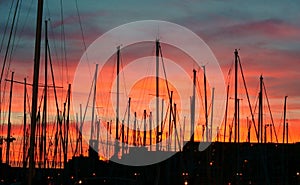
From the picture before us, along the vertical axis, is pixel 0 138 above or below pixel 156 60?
below

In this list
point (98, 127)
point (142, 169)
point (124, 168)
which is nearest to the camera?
point (142, 169)

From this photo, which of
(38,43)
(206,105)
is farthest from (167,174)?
(38,43)

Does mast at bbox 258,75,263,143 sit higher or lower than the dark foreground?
higher

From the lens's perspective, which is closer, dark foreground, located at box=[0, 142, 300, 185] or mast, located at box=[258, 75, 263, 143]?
dark foreground, located at box=[0, 142, 300, 185]

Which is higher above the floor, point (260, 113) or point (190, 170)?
point (260, 113)

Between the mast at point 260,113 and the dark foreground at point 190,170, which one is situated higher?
the mast at point 260,113

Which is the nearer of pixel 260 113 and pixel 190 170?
pixel 260 113

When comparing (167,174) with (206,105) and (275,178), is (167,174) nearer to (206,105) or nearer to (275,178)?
(206,105)

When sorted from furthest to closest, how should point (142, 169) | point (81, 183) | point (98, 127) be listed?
1. point (98, 127)
2. point (142, 169)
3. point (81, 183)

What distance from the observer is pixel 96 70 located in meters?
56.5

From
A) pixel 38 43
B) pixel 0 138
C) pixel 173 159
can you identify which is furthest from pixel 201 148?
pixel 38 43

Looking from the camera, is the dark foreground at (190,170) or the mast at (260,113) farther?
the mast at (260,113)

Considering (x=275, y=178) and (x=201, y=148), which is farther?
(x=275, y=178)

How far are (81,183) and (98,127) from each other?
2824 cm
